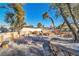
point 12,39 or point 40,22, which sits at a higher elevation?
point 40,22

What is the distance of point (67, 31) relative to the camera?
4.78 feet

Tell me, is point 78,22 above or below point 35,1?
below

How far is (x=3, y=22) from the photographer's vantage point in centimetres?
145

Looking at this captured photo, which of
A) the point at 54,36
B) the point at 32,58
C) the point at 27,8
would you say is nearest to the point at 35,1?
the point at 27,8

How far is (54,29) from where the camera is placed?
57.5 inches

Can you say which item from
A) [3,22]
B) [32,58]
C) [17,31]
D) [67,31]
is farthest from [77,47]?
[3,22]

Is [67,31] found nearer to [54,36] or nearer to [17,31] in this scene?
[54,36]

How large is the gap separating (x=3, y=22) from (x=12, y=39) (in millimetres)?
156

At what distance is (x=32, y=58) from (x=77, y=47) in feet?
1.22

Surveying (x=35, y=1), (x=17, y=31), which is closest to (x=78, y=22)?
(x=35, y=1)

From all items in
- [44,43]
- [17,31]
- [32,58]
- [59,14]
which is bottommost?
[32,58]

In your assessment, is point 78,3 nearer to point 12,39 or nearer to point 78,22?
point 78,22

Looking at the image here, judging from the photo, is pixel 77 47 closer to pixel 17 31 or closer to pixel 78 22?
pixel 78 22

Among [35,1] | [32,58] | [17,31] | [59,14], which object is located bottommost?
[32,58]
